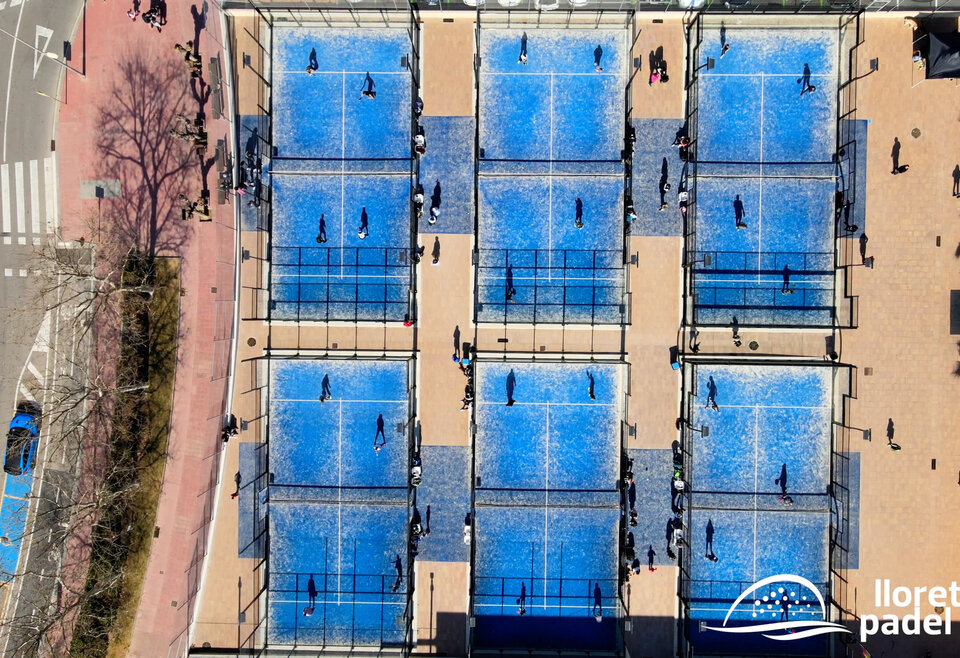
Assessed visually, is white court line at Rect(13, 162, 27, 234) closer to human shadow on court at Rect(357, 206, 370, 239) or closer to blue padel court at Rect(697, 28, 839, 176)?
human shadow on court at Rect(357, 206, 370, 239)

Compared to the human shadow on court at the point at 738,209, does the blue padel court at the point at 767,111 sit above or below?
above

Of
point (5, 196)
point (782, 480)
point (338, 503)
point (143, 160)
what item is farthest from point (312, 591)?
point (5, 196)

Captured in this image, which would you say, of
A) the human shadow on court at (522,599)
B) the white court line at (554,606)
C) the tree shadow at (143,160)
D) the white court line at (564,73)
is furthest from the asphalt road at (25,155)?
the human shadow on court at (522,599)

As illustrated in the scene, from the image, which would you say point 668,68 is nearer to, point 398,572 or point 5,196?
point 398,572

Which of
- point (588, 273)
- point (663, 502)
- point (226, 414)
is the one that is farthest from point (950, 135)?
point (226, 414)

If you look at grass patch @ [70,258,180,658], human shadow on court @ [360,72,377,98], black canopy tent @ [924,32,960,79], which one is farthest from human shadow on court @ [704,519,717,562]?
grass patch @ [70,258,180,658]

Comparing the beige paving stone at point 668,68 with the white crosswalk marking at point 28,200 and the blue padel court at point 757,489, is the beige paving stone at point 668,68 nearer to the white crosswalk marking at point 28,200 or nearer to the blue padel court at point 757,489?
the blue padel court at point 757,489
